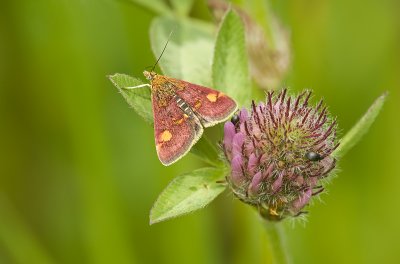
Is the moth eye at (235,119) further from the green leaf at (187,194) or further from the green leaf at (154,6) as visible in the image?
the green leaf at (154,6)

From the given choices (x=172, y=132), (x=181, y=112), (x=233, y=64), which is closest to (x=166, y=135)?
(x=172, y=132)

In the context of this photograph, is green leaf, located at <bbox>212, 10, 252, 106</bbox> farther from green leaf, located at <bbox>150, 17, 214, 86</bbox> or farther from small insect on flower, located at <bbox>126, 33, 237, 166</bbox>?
green leaf, located at <bbox>150, 17, 214, 86</bbox>

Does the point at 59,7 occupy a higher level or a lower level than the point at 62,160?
higher

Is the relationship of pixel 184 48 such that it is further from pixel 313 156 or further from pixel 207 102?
pixel 313 156

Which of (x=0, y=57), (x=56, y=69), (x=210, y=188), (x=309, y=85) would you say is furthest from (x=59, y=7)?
(x=210, y=188)

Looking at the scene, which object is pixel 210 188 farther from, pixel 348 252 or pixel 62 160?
pixel 62 160
